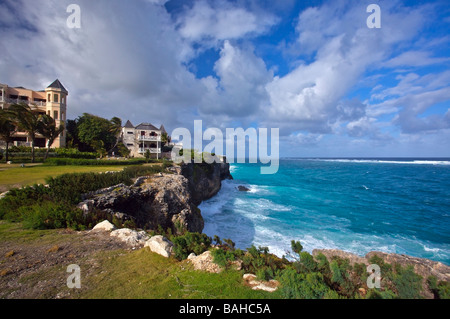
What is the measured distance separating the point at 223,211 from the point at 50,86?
42.1m

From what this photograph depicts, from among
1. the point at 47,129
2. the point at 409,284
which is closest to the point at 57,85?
the point at 47,129

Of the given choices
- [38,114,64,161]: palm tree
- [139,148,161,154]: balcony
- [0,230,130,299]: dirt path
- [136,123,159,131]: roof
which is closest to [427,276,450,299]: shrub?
[0,230,130,299]: dirt path

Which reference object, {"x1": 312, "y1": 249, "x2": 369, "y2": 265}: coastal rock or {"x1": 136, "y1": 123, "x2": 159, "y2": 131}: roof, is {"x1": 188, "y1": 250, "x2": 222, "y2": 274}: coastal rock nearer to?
{"x1": 312, "y1": 249, "x2": 369, "y2": 265}: coastal rock

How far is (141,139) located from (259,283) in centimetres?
4668

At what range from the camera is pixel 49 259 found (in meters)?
5.09

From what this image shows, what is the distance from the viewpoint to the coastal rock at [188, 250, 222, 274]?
459 cm

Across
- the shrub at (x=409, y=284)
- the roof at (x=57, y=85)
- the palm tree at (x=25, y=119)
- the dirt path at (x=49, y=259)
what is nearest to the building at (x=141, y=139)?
the roof at (x=57, y=85)

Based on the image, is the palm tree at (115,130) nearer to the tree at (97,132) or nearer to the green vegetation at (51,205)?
the tree at (97,132)

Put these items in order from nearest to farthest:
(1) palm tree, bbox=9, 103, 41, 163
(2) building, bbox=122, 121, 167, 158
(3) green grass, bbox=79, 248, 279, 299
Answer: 1. (3) green grass, bbox=79, 248, 279, 299
2. (1) palm tree, bbox=9, 103, 41, 163
3. (2) building, bbox=122, 121, 167, 158

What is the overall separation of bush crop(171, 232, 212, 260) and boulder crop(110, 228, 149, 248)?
137 cm

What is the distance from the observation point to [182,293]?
3.75 metres

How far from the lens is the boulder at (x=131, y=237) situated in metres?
6.28

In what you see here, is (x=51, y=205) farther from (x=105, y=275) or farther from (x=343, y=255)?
(x=343, y=255)
